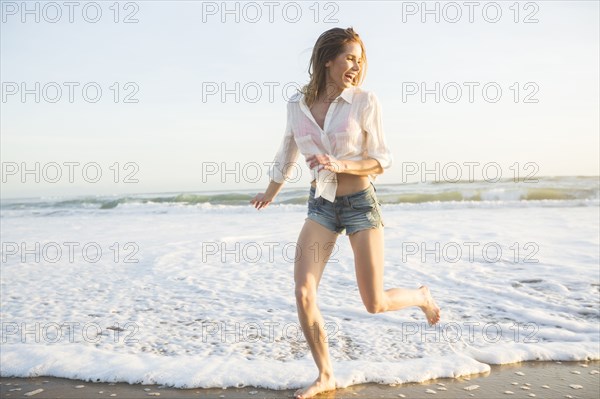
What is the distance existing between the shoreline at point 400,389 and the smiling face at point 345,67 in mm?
1781

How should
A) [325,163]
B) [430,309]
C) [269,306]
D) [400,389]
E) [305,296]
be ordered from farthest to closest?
[269,306] → [430,309] → [400,389] → [305,296] → [325,163]

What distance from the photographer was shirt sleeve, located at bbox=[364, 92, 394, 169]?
293 centimetres

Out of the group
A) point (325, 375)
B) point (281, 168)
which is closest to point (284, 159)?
point (281, 168)

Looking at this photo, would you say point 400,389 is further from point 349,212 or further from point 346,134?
point 346,134

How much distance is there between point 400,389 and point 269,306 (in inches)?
Result: 82.6

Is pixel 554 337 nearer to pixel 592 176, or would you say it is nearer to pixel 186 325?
pixel 186 325

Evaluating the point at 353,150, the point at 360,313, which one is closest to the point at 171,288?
the point at 360,313

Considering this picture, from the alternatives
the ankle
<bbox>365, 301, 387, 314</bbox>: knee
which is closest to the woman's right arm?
<bbox>365, 301, 387, 314</bbox>: knee

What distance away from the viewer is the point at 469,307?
5051 mm

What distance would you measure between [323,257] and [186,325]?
201 cm

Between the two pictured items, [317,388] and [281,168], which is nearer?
[317,388]

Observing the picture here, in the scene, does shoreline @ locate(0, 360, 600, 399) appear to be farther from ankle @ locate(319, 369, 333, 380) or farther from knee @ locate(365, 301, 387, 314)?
knee @ locate(365, 301, 387, 314)

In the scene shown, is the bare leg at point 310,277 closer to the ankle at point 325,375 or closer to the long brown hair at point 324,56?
the ankle at point 325,375

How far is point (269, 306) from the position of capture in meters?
5.14
